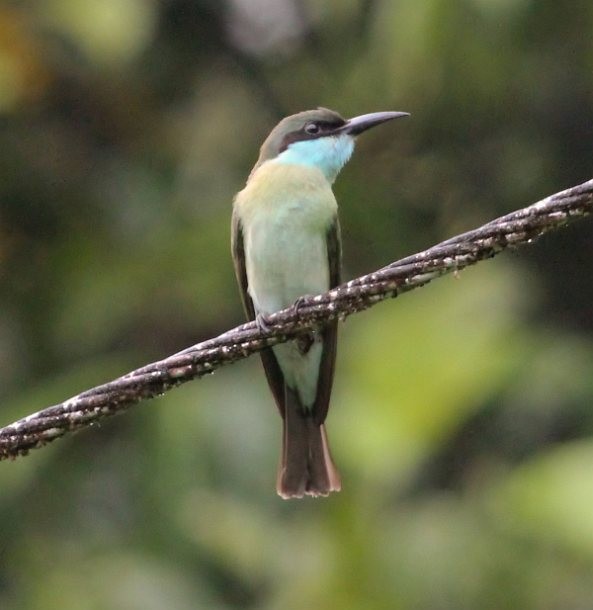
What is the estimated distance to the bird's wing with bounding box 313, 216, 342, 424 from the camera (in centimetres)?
534

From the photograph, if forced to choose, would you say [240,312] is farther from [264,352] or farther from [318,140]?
[264,352]

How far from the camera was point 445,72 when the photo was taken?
29.2 ft

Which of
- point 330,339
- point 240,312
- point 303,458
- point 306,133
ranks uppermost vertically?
point 240,312

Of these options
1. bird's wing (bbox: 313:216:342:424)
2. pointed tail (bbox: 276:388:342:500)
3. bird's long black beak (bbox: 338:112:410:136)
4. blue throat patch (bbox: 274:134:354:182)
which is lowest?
pointed tail (bbox: 276:388:342:500)

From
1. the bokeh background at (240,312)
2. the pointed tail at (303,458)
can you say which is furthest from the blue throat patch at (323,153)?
the bokeh background at (240,312)

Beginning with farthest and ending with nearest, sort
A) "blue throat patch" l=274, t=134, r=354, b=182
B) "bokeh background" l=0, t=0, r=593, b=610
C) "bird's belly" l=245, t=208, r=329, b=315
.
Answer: "bokeh background" l=0, t=0, r=593, b=610, "blue throat patch" l=274, t=134, r=354, b=182, "bird's belly" l=245, t=208, r=329, b=315

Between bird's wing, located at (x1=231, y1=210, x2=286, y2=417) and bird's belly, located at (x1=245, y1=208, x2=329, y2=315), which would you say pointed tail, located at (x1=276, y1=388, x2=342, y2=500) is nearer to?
bird's wing, located at (x1=231, y1=210, x2=286, y2=417)

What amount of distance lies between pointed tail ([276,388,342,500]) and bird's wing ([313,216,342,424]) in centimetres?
8

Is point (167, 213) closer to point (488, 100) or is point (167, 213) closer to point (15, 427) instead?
point (488, 100)

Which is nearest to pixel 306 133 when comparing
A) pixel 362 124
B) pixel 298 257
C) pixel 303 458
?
pixel 362 124

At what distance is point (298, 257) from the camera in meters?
5.29

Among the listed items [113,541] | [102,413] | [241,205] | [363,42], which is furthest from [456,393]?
[363,42]

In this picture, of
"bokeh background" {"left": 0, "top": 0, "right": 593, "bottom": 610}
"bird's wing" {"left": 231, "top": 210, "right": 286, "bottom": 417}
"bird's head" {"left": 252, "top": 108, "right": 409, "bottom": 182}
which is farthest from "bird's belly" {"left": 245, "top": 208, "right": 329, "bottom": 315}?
"bokeh background" {"left": 0, "top": 0, "right": 593, "bottom": 610}

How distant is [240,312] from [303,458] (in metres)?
3.38
